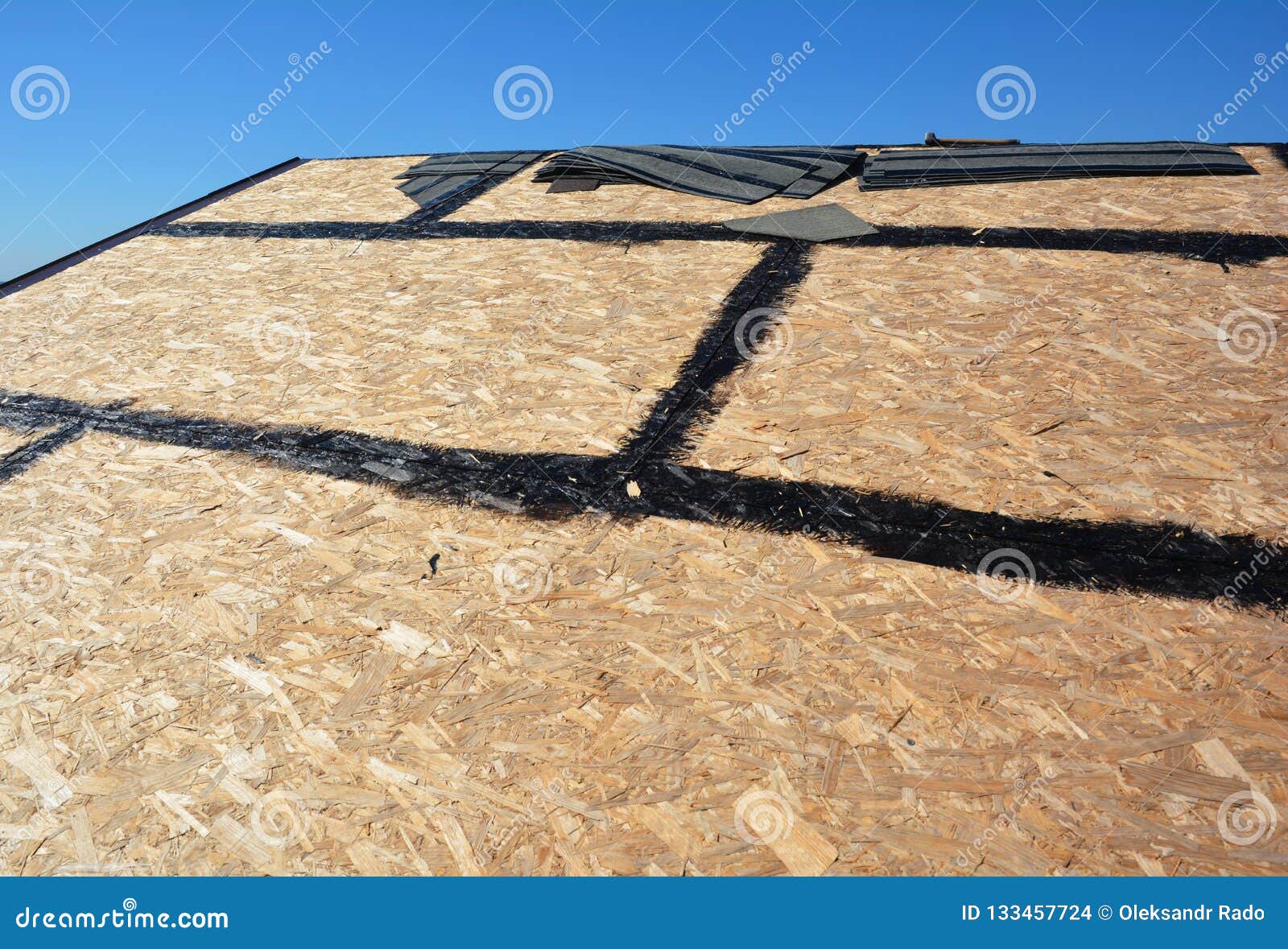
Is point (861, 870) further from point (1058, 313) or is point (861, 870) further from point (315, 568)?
point (1058, 313)

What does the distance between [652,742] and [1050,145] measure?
6.88 meters

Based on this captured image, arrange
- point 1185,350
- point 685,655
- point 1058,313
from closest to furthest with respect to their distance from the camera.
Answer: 1. point 685,655
2. point 1185,350
3. point 1058,313

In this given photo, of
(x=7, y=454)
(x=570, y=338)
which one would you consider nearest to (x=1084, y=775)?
(x=570, y=338)

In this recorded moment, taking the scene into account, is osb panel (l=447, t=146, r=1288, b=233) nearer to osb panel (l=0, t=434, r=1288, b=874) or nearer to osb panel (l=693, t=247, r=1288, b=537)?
osb panel (l=693, t=247, r=1288, b=537)

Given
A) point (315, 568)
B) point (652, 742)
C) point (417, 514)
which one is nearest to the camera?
point (652, 742)

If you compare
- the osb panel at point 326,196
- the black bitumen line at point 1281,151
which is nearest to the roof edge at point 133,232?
the osb panel at point 326,196

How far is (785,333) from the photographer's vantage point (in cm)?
494

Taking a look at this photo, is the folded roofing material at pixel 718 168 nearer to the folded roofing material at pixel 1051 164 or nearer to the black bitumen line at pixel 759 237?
the folded roofing material at pixel 1051 164

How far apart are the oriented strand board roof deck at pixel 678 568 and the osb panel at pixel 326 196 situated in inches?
87.6

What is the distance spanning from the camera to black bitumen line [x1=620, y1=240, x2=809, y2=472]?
4.14 metres

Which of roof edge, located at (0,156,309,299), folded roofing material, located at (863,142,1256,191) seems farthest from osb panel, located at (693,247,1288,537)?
roof edge, located at (0,156,309,299)

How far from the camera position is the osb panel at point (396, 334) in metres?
4.59

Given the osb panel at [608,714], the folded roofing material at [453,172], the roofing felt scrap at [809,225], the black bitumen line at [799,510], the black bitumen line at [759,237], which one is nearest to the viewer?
the osb panel at [608,714]

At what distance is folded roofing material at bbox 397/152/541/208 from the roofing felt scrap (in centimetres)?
289
